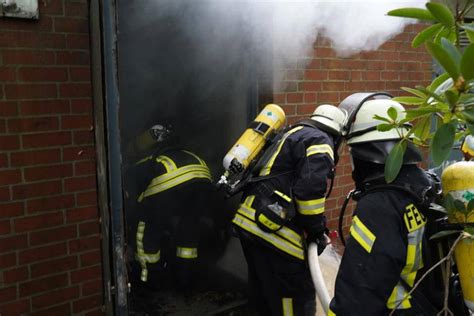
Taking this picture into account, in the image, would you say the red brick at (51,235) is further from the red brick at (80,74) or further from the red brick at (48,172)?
the red brick at (80,74)

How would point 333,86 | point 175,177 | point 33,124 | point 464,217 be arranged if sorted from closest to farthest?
point 464,217 → point 33,124 → point 175,177 → point 333,86

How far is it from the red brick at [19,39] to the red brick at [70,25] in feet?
0.44

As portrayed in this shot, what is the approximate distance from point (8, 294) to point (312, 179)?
1982mm

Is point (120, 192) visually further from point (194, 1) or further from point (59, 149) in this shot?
point (194, 1)

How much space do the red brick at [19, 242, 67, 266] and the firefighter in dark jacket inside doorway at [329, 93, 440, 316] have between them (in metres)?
1.63

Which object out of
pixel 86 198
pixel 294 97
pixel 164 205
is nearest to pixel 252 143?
pixel 294 97

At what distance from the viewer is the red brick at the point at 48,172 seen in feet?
→ 8.50

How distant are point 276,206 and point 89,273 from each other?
50.9 inches

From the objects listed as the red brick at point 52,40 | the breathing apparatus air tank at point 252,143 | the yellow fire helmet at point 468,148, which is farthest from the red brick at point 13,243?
the yellow fire helmet at point 468,148

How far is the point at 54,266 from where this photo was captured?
2729mm

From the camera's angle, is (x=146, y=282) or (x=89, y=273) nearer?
(x=89, y=273)

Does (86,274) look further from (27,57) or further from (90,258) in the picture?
(27,57)

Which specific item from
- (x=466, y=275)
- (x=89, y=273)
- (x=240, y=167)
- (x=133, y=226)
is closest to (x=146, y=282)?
(x=133, y=226)

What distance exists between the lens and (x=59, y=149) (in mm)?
2688
